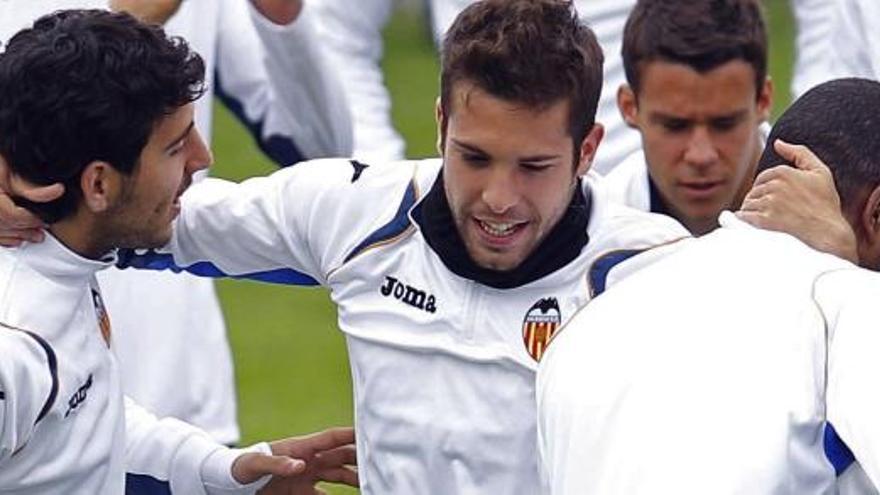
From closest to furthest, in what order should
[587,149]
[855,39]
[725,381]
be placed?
[725,381]
[587,149]
[855,39]

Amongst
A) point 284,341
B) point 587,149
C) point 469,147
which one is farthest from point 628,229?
point 284,341

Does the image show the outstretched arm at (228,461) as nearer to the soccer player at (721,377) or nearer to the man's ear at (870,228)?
the soccer player at (721,377)

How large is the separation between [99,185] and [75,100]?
157 mm

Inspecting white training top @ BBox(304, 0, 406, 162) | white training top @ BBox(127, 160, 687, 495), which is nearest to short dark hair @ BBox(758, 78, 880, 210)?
white training top @ BBox(127, 160, 687, 495)

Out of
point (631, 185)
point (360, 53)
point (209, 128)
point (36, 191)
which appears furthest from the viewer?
point (360, 53)

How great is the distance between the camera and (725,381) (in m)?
3.32

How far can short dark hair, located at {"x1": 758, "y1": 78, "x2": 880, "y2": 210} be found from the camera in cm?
376

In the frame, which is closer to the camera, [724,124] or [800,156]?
[800,156]

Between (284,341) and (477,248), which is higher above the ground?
(477,248)

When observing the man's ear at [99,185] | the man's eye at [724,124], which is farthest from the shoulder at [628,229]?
the man's eye at [724,124]

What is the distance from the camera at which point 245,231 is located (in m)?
4.61

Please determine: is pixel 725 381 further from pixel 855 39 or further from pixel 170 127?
pixel 855 39

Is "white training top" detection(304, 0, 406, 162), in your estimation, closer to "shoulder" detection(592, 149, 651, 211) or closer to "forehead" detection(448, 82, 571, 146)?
"shoulder" detection(592, 149, 651, 211)

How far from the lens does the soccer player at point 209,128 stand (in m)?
5.50
